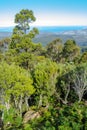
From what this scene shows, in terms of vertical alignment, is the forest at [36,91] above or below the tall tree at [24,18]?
below

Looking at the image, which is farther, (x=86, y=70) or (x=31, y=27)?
(x=31, y=27)

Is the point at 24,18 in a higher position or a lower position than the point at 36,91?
higher

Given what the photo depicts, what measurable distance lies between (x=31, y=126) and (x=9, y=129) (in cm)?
271

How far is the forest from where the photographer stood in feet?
104

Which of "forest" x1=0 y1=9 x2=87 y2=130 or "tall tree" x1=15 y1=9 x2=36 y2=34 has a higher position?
"tall tree" x1=15 y1=9 x2=36 y2=34

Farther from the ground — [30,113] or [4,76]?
[4,76]

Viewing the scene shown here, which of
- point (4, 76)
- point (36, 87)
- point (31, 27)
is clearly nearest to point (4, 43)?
point (31, 27)

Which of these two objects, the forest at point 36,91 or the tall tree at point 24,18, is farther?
the tall tree at point 24,18

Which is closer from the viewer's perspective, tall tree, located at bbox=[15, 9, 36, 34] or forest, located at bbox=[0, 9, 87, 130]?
forest, located at bbox=[0, 9, 87, 130]

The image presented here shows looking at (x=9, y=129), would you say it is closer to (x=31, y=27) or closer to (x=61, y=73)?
(x=61, y=73)

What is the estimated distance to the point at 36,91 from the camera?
126 ft

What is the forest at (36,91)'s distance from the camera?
104 feet

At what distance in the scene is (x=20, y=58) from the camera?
41.3 meters

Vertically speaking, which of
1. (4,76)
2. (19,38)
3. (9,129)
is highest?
(19,38)
